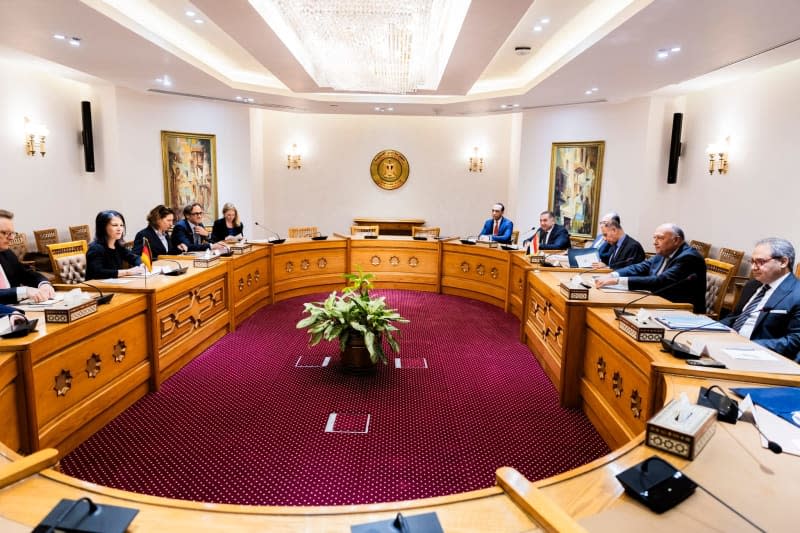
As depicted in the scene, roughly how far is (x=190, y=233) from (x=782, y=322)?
5761 mm

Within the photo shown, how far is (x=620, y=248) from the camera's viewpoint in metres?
5.12

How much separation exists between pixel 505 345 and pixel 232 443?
293cm

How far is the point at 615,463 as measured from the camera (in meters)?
1.54

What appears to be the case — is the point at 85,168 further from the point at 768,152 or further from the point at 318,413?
the point at 768,152

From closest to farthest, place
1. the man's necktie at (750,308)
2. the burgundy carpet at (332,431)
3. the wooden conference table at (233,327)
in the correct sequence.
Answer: the wooden conference table at (233,327)
the burgundy carpet at (332,431)
the man's necktie at (750,308)

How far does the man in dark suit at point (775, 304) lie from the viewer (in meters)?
2.72

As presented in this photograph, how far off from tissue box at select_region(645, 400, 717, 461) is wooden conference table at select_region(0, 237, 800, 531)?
3cm

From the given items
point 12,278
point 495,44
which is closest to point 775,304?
point 495,44

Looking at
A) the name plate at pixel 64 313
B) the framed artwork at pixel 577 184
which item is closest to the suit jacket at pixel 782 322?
the name plate at pixel 64 313

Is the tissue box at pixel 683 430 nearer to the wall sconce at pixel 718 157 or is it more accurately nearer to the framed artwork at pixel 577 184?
the wall sconce at pixel 718 157

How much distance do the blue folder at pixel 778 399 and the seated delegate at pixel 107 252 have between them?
13.6 feet

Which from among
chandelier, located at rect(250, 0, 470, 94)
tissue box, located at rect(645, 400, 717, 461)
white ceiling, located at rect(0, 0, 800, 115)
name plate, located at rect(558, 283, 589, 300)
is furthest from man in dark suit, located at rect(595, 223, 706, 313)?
chandelier, located at rect(250, 0, 470, 94)

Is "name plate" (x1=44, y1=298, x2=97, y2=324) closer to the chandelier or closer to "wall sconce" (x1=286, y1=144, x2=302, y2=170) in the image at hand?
the chandelier

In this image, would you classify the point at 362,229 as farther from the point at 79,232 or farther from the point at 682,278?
the point at 682,278
